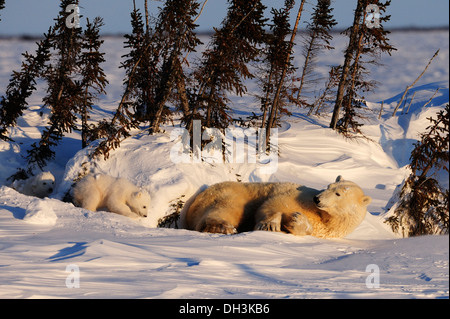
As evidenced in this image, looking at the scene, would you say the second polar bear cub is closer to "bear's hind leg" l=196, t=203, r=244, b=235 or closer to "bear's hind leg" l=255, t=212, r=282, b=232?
"bear's hind leg" l=196, t=203, r=244, b=235

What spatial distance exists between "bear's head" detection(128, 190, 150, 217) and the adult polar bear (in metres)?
0.79

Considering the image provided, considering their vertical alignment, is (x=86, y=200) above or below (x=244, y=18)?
below

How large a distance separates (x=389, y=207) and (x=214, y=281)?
6699 millimetres

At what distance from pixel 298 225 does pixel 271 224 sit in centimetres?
38

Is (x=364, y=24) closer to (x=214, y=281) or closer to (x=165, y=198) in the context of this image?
(x=165, y=198)

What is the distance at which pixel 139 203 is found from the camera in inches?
330

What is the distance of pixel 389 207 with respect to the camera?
1034 centimetres

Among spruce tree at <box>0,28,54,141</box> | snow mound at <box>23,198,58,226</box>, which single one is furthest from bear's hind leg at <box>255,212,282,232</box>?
spruce tree at <box>0,28,54,141</box>

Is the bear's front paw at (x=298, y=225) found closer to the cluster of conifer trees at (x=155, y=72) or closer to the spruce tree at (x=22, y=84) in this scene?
the cluster of conifer trees at (x=155, y=72)

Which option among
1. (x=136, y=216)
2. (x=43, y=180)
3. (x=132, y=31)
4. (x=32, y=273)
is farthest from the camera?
(x=132, y=31)

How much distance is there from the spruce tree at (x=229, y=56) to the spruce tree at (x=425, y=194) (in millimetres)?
3674

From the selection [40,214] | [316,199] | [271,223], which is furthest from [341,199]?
[40,214]
